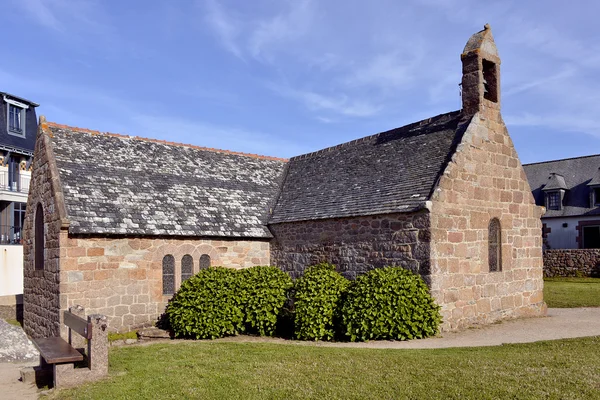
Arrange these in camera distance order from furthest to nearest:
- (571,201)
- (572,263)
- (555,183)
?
(555,183) < (571,201) < (572,263)

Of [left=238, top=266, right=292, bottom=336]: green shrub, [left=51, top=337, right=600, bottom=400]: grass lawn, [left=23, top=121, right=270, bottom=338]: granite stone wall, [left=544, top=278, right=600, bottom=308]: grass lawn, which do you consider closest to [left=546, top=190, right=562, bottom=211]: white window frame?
[left=544, top=278, right=600, bottom=308]: grass lawn

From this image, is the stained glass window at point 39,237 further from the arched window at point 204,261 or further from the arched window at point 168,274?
the arched window at point 204,261

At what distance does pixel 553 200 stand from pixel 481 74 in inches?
966

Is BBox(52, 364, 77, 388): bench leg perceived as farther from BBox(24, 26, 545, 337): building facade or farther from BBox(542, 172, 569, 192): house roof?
BBox(542, 172, 569, 192): house roof

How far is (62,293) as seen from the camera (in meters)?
13.6

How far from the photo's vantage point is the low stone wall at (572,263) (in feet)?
98.0

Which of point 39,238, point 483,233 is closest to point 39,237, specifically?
point 39,238

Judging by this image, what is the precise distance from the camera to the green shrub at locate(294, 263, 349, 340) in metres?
12.9

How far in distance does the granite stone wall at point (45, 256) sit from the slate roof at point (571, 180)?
31.2m

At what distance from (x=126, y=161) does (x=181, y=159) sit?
222 centimetres

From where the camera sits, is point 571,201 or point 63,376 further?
point 571,201

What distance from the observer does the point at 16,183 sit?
33.3m

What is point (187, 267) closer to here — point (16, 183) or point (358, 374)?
point (358, 374)

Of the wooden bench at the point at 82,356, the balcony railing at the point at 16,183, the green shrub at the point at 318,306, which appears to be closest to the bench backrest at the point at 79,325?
the wooden bench at the point at 82,356
